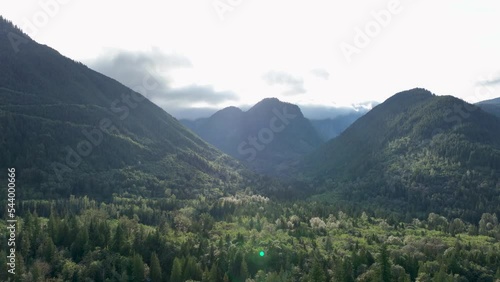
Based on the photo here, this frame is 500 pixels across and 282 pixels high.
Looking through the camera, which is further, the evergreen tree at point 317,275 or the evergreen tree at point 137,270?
the evergreen tree at point 137,270

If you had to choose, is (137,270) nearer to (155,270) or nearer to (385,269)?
(155,270)

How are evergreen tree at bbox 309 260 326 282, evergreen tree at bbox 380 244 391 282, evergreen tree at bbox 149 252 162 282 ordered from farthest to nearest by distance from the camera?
evergreen tree at bbox 149 252 162 282, evergreen tree at bbox 380 244 391 282, evergreen tree at bbox 309 260 326 282

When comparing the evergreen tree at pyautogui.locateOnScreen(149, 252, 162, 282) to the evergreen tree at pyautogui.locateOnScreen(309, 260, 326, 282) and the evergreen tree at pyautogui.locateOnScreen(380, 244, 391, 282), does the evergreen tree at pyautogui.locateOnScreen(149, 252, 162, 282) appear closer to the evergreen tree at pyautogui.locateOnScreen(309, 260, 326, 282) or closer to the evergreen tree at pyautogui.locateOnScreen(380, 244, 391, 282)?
the evergreen tree at pyautogui.locateOnScreen(309, 260, 326, 282)

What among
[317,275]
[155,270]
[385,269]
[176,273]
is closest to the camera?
[317,275]

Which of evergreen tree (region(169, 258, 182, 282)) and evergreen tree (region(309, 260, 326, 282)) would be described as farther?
evergreen tree (region(169, 258, 182, 282))

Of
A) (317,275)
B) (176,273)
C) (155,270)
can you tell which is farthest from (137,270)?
(317,275)

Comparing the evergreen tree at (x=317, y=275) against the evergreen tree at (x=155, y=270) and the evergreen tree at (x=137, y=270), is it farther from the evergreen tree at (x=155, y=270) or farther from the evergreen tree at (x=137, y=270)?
the evergreen tree at (x=137, y=270)

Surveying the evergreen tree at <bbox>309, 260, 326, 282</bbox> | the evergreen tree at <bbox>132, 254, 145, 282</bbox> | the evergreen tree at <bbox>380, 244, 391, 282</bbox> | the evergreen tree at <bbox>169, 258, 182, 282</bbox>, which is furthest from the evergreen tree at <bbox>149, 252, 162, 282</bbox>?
the evergreen tree at <bbox>380, 244, 391, 282</bbox>

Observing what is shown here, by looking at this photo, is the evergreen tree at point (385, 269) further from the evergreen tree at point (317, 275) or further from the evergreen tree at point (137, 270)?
the evergreen tree at point (137, 270)

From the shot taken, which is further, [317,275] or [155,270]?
[155,270]

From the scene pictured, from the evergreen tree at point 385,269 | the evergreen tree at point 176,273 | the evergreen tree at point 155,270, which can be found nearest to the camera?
the evergreen tree at point 385,269

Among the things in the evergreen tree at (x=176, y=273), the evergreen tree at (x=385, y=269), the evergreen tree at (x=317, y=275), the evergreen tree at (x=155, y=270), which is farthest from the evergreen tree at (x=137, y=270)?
the evergreen tree at (x=385, y=269)

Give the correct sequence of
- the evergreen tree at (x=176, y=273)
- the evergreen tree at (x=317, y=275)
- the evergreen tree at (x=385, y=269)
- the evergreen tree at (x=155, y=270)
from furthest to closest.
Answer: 1. the evergreen tree at (x=155, y=270)
2. the evergreen tree at (x=176, y=273)
3. the evergreen tree at (x=385, y=269)
4. the evergreen tree at (x=317, y=275)
